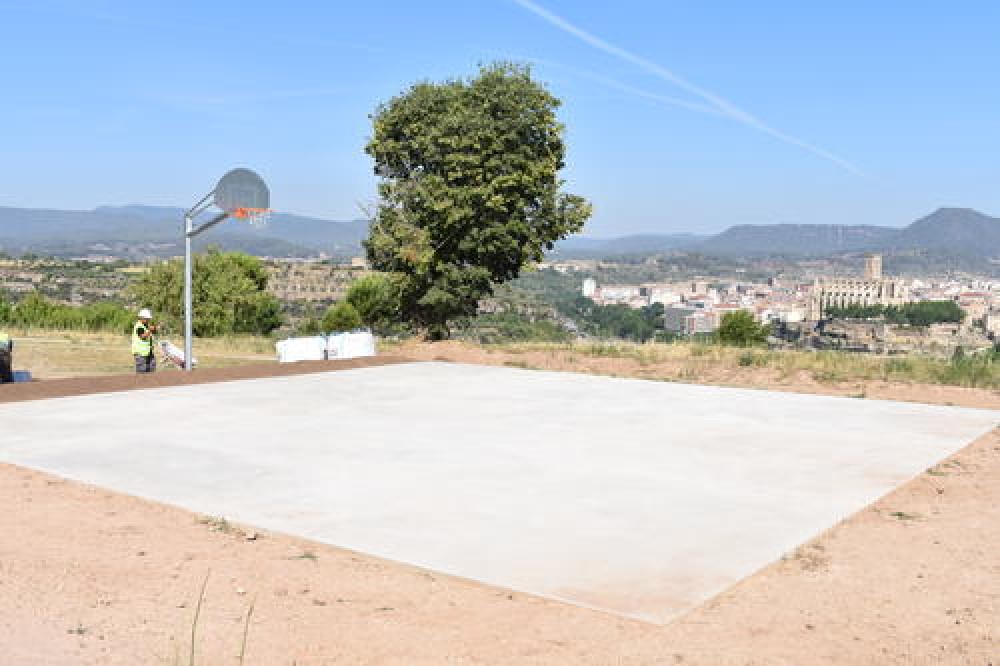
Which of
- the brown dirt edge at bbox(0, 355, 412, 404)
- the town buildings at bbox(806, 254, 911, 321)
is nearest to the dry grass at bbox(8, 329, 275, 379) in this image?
the brown dirt edge at bbox(0, 355, 412, 404)

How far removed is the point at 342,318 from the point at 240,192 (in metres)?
33.6

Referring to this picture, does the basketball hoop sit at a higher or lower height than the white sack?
higher

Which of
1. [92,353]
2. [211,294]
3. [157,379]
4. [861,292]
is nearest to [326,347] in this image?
[157,379]

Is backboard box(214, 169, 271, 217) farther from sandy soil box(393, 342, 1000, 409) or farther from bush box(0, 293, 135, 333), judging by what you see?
bush box(0, 293, 135, 333)

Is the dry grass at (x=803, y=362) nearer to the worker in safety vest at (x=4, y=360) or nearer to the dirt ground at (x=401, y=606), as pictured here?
the worker in safety vest at (x=4, y=360)

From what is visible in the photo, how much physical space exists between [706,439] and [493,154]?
1522 centimetres

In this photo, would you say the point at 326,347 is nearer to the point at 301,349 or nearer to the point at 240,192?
the point at 301,349

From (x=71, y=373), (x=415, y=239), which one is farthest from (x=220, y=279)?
(x=71, y=373)

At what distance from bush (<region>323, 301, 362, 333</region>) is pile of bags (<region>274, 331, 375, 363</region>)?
3040cm

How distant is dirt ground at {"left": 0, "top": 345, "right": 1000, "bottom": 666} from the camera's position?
4.79 m

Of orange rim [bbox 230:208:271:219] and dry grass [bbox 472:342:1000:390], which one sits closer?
dry grass [bbox 472:342:1000:390]

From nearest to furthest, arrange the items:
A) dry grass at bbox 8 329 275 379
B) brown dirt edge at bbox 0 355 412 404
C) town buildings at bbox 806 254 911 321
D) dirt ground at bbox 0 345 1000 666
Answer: dirt ground at bbox 0 345 1000 666, brown dirt edge at bbox 0 355 412 404, dry grass at bbox 8 329 275 379, town buildings at bbox 806 254 911 321

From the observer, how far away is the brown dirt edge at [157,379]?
14.5 meters

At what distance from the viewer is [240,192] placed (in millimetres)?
18219
